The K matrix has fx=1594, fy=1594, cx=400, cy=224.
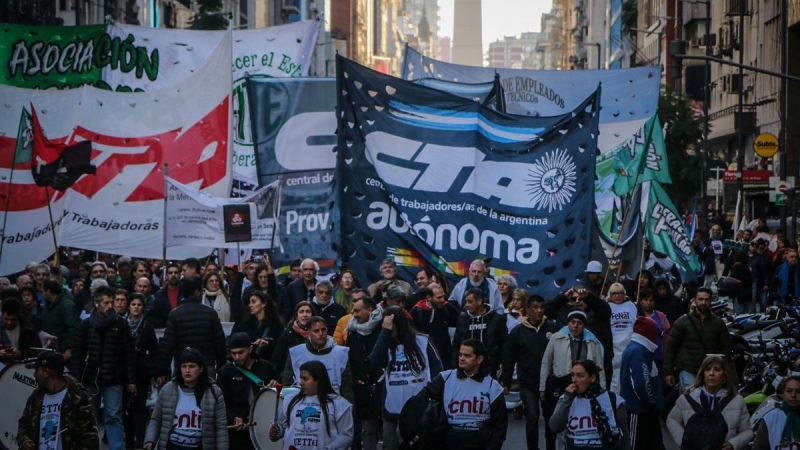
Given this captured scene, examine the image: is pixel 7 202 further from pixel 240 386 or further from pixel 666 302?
pixel 666 302

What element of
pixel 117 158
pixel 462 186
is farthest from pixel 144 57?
pixel 462 186

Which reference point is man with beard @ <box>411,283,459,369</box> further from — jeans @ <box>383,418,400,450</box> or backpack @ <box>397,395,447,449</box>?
backpack @ <box>397,395,447,449</box>

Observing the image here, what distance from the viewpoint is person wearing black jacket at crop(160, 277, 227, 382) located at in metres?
12.4

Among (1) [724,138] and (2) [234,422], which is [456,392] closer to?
(2) [234,422]

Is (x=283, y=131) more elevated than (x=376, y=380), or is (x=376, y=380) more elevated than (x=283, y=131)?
(x=283, y=131)

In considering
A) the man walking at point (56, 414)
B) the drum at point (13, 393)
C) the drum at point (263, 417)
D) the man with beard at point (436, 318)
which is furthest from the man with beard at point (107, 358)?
the man walking at point (56, 414)

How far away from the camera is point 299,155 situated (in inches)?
744

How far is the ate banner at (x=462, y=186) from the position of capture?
15109 mm

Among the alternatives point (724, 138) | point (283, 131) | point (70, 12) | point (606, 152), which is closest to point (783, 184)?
point (606, 152)

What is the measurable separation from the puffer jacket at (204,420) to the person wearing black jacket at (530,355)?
3934 mm

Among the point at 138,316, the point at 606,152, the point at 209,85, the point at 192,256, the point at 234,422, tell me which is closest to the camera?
the point at 234,422

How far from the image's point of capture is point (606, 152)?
25828 mm

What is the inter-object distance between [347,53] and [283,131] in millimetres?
149407

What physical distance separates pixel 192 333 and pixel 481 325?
2426mm
